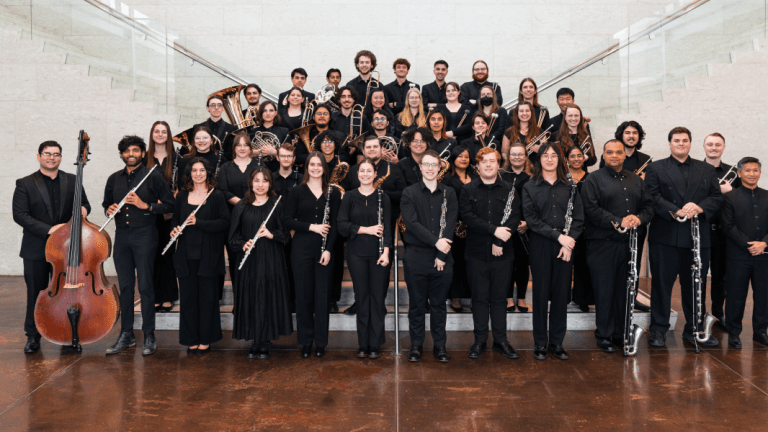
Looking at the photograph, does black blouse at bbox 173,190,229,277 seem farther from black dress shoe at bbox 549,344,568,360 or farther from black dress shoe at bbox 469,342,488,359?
black dress shoe at bbox 549,344,568,360

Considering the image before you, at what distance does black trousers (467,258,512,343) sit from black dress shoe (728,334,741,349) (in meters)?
1.53

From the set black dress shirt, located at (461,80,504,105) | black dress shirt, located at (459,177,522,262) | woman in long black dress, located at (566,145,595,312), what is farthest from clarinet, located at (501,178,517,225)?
black dress shirt, located at (461,80,504,105)

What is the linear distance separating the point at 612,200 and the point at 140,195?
315cm

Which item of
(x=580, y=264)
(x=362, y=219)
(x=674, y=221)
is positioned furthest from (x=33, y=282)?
(x=674, y=221)

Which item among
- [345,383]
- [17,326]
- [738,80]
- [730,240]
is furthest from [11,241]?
[738,80]

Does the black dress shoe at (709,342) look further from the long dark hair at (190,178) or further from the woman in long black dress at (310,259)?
the long dark hair at (190,178)

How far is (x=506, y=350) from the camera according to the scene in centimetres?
377

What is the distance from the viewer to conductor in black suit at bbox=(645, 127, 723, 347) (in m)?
3.92

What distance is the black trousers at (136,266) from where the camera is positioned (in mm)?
3918

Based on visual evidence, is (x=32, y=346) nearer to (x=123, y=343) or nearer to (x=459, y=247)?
(x=123, y=343)

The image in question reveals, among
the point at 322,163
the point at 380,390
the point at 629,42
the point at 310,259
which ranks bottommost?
the point at 380,390

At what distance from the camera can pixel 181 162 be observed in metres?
4.38

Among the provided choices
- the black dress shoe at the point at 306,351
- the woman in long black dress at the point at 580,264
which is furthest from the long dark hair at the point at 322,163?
the woman in long black dress at the point at 580,264

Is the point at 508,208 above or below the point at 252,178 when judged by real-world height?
below
